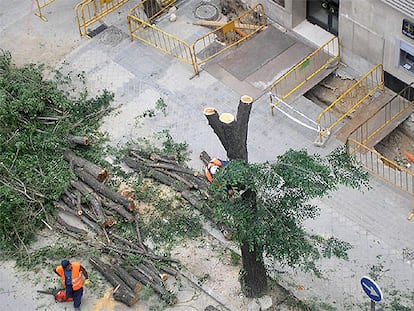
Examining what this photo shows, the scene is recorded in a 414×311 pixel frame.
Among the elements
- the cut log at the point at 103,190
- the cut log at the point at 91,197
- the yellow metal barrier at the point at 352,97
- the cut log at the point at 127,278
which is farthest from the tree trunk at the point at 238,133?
the yellow metal barrier at the point at 352,97

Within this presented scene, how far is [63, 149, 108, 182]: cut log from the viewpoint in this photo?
66.2 ft

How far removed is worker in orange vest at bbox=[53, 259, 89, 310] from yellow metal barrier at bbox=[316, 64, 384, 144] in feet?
23.3

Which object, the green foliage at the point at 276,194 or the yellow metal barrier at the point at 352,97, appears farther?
the yellow metal barrier at the point at 352,97

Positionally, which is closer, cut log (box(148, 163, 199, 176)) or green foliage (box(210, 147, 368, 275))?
green foliage (box(210, 147, 368, 275))

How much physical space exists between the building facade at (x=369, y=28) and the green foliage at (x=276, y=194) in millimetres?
5853

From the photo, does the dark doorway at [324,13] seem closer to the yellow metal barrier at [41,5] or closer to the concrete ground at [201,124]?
the concrete ground at [201,124]

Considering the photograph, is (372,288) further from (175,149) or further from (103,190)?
(175,149)

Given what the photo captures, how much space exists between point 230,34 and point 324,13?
104 inches

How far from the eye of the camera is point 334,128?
2119 cm

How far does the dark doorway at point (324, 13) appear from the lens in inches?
903

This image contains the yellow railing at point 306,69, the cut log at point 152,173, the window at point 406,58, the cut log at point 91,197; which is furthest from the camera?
the yellow railing at point 306,69

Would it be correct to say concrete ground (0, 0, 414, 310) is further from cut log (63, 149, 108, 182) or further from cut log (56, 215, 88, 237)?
cut log (56, 215, 88, 237)

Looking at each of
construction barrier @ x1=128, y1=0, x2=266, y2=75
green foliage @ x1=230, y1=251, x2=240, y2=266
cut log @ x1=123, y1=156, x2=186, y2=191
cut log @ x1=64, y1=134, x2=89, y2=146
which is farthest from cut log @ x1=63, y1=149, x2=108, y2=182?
construction barrier @ x1=128, y1=0, x2=266, y2=75

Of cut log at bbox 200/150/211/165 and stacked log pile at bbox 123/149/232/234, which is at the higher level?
stacked log pile at bbox 123/149/232/234
